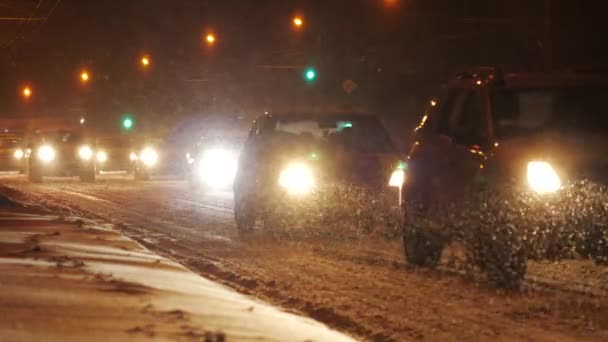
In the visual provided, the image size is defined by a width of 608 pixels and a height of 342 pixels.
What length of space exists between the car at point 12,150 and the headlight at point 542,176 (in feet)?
144

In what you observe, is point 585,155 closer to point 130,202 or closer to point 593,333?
point 593,333

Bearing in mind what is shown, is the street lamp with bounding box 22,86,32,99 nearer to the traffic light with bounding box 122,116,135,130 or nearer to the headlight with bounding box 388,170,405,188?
the traffic light with bounding box 122,116,135,130

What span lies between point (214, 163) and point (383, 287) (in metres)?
24.6

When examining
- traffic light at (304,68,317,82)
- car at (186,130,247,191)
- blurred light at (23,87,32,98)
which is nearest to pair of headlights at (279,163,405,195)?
car at (186,130,247,191)

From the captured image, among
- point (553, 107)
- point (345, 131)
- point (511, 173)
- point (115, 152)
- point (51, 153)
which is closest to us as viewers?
point (511, 173)

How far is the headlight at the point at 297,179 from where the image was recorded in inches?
661

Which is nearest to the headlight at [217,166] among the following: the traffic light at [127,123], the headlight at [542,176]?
the traffic light at [127,123]

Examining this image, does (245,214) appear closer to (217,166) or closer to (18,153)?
(217,166)

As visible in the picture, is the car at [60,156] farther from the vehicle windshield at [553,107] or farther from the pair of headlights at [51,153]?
the vehicle windshield at [553,107]

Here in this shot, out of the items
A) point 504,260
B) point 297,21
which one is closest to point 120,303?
point 504,260

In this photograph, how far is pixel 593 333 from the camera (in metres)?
8.95

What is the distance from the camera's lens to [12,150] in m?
53.5

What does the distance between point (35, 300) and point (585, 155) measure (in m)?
5.55

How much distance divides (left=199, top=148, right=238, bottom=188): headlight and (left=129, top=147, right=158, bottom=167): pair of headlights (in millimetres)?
6863
